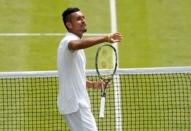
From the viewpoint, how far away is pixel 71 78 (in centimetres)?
578

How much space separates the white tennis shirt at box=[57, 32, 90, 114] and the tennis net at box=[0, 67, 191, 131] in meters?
3.75

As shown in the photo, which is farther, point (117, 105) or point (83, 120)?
point (117, 105)

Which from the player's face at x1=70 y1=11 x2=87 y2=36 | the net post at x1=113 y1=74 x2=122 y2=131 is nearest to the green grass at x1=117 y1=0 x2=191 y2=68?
the net post at x1=113 y1=74 x2=122 y2=131

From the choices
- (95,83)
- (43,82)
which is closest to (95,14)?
(43,82)

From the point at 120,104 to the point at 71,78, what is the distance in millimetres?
5129

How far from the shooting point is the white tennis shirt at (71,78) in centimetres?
578

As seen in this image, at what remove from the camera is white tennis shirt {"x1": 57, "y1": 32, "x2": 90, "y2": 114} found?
5.78 metres

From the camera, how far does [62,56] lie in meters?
5.83

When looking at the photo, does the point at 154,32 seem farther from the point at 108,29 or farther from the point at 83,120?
the point at 83,120

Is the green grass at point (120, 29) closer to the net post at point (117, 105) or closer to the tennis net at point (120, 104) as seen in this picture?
the tennis net at point (120, 104)

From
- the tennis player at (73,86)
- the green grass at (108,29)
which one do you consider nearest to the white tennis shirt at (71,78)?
the tennis player at (73,86)

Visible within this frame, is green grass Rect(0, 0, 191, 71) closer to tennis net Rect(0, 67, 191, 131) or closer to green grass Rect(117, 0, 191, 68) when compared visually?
green grass Rect(117, 0, 191, 68)

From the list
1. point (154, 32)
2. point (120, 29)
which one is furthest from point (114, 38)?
point (154, 32)

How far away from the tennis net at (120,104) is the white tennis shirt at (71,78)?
12.3ft
